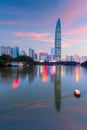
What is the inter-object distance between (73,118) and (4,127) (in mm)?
1644

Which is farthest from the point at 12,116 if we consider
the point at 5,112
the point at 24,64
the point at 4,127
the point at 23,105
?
the point at 24,64

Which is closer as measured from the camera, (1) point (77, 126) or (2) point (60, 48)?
(1) point (77, 126)

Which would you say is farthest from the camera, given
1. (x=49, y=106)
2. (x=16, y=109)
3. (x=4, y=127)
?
(x=49, y=106)

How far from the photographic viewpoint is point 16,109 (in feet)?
16.1

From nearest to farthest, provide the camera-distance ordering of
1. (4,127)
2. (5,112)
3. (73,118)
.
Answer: (4,127) → (73,118) → (5,112)

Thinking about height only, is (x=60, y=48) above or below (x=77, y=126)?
above

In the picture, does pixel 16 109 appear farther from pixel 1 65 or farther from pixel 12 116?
pixel 1 65

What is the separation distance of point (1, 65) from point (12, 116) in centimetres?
2695

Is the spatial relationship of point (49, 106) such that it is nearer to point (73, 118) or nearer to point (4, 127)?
point (73, 118)

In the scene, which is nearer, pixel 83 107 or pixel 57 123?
pixel 57 123

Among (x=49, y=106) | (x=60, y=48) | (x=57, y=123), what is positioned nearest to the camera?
(x=57, y=123)

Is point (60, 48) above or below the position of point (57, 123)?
above

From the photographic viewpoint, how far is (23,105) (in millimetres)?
5367

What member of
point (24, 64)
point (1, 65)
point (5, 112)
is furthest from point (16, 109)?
point (24, 64)
